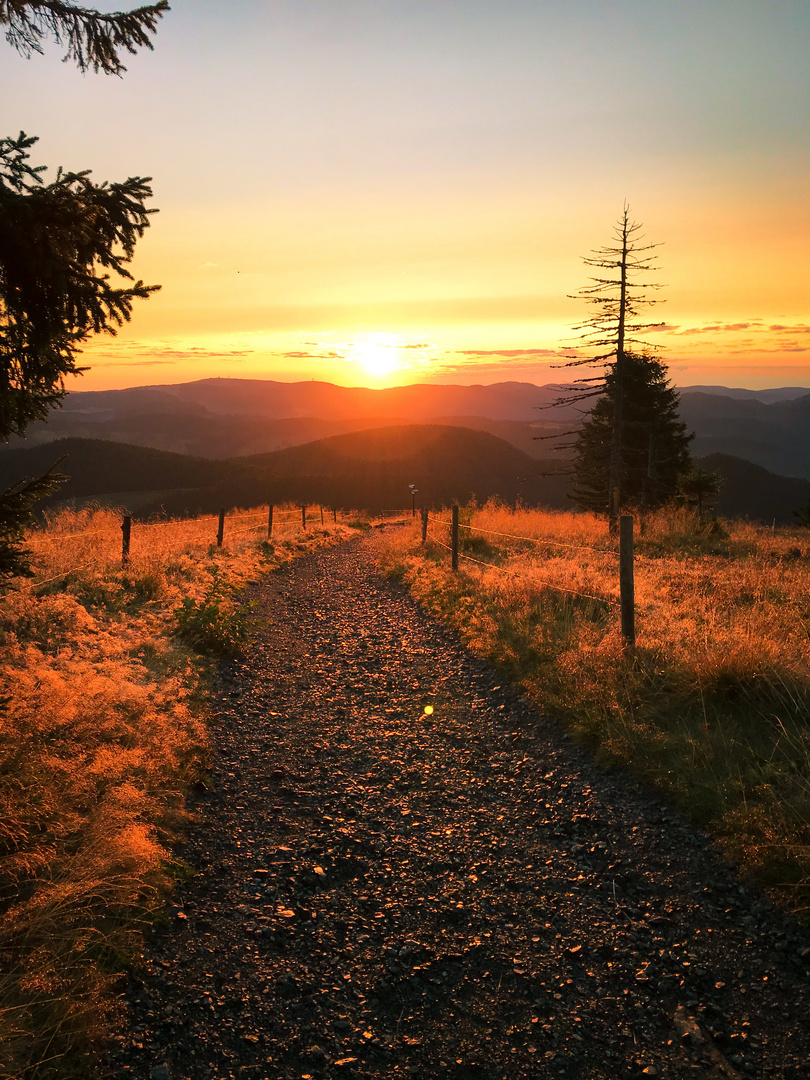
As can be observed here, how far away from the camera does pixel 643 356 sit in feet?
81.9

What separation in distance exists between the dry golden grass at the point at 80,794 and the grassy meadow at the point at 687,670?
12.7ft

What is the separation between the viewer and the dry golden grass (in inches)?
111

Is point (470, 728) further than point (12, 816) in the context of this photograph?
Yes

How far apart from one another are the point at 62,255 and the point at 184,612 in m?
6.78

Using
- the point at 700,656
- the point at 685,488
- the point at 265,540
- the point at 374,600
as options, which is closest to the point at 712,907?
the point at 700,656

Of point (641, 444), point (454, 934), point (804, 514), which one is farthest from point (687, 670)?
point (804, 514)

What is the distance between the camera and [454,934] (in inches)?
141

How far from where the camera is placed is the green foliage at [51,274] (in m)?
3.31

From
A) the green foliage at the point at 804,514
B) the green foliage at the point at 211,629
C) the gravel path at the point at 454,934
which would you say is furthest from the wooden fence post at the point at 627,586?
the green foliage at the point at 804,514

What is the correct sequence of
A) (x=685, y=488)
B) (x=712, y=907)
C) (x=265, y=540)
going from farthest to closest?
(x=685, y=488)
(x=265, y=540)
(x=712, y=907)

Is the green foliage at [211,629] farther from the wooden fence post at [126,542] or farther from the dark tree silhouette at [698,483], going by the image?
the dark tree silhouette at [698,483]

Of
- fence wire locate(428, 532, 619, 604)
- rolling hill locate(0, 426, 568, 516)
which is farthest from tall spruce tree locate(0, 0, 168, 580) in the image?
rolling hill locate(0, 426, 568, 516)

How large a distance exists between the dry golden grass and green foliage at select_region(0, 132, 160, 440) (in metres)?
1.32

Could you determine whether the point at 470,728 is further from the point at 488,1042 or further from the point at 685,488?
the point at 685,488
